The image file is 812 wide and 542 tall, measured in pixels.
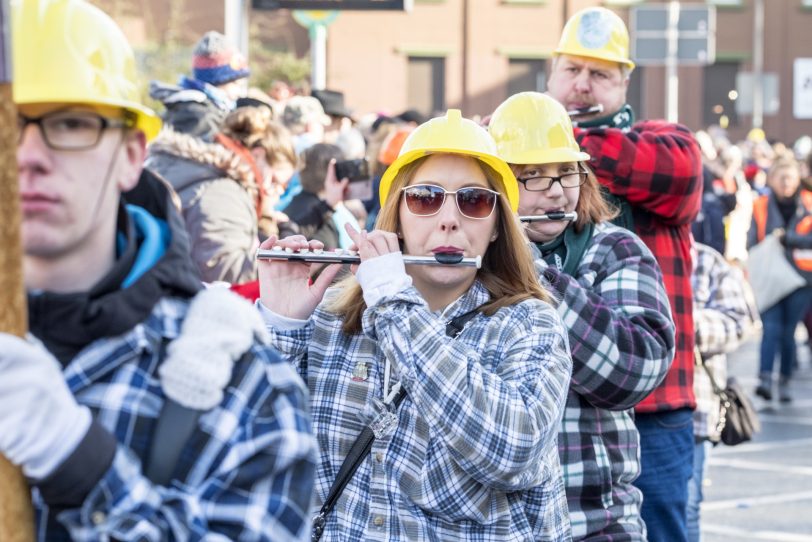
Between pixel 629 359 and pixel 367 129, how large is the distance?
874 centimetres

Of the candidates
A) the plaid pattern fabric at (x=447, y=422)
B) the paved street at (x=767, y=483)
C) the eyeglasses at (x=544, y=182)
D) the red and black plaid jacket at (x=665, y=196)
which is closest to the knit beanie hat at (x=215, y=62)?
the red and black plaid jacket at (x=665, y=196)

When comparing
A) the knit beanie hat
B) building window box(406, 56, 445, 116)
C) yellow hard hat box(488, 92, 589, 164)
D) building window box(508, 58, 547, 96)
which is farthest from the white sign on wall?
→ yellow hard hat box(488, 92, 589, 164)

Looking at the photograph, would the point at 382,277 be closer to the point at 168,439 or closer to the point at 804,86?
the point at 168,439

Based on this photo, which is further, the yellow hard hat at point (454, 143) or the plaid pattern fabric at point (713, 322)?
the plaid pattern fabric at point (713, 322)

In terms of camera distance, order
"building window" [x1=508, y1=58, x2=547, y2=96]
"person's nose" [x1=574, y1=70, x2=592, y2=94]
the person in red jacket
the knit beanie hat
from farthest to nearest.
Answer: "building window" [x1=508, y1=58, x2=547, y2=96] < the knit beanie hat < "person's nose" [x1=574, y1=70, x2=592, y2=94] < the person in red jacket

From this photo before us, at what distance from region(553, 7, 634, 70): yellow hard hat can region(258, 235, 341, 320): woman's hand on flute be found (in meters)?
1.83

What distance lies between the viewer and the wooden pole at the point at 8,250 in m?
1.81

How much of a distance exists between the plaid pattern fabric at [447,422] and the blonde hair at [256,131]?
3.23 meters

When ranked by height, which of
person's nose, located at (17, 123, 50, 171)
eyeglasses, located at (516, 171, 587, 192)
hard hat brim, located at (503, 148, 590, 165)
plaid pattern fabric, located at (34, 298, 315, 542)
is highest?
hard hat brim, located at (503, 148, 590, 165)

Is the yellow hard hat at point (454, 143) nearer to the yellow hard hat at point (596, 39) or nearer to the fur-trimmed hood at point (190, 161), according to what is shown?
the yellow hard hat at point (596, 39)

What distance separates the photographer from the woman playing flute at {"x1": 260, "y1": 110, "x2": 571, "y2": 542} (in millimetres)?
3066

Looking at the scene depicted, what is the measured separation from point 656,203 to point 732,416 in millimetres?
1529

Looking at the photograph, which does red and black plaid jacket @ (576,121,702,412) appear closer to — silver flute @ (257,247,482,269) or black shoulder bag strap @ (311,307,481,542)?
silver flute @ (257,247,482,269)

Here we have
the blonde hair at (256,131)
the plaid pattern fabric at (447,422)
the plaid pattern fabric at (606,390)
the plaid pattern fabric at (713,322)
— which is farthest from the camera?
the blonde hair at (256,131)
